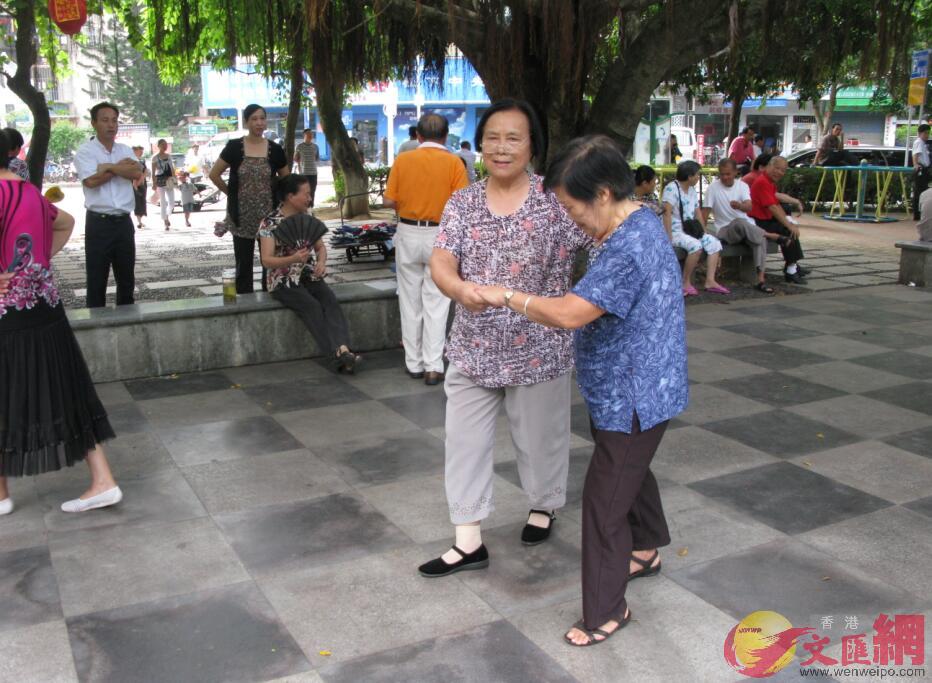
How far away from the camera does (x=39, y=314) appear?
4129 millimetres

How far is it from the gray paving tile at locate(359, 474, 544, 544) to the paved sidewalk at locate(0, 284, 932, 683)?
1 centimetres

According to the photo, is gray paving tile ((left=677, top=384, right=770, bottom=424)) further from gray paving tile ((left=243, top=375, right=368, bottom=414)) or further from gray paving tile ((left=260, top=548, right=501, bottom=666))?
gray paving tile ((left=260, top=548, right=501, bottom=666))

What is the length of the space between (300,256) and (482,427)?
139 inches

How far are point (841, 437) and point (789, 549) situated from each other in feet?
5.47

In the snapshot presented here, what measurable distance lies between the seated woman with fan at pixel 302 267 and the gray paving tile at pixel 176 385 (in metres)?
0.74

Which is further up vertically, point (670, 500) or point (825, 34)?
point (825, 34)

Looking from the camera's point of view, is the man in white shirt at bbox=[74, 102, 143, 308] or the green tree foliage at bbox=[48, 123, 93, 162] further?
the green tree foliage at bbox=[48, 123, 93, 162]

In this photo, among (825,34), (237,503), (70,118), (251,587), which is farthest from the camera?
(70,118)

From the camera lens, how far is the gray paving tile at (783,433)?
516 cm

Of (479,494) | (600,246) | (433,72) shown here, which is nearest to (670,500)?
(479,494)

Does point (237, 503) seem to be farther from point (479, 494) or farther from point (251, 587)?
point (479, 494)

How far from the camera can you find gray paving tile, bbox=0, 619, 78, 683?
301cm

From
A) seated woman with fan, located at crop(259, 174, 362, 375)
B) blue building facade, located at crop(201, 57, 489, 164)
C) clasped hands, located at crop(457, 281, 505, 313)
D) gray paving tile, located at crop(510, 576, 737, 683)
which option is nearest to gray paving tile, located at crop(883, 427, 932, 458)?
gray paving tile, located at crop(510, 576, 737, 683)

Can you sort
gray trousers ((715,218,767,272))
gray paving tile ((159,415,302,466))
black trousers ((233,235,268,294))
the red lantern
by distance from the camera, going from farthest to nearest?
1. gray trousers ((715,218,767,272))
2. the red lantern
3. black trousers ((233,235,268,294))
4. gray paving tile ((159,415,302,466))
